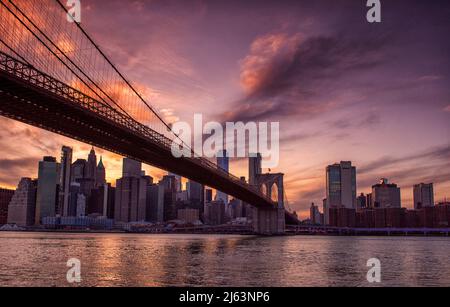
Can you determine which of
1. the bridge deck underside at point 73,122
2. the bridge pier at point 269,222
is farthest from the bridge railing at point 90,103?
the bridge pier at point 269,222

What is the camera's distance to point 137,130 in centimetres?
4762

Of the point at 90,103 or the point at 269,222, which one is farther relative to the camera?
the point at 269,222

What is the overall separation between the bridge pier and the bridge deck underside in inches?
2321

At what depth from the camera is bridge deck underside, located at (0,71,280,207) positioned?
3341cm

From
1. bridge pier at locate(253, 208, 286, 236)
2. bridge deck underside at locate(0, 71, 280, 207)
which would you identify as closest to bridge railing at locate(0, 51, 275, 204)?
bridge deck underside at locate(0, 71, 280, 207)

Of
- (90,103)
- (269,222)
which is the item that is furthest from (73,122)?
(269,222)

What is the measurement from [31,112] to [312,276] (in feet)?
82.4

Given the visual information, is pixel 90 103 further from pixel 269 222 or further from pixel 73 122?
pixel 269 222

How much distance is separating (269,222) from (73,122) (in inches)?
3325

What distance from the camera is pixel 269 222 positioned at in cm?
11969

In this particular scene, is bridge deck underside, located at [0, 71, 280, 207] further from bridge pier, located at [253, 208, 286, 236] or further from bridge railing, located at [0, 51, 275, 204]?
bridge pier, located at [253, 208, 286, 236]

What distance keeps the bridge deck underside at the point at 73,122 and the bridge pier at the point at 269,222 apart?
5897 centimetres

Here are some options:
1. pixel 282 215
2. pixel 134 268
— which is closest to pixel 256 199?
pixel 282 215
